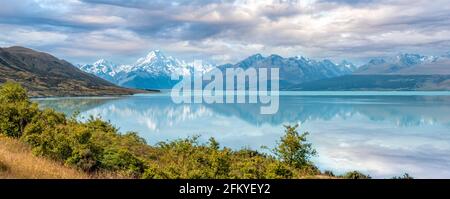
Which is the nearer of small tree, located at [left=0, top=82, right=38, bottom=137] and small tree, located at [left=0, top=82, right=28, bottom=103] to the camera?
small tree, located at [left=0, top=82, right=38, bottom=137]

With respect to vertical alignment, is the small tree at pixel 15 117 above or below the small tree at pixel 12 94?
below

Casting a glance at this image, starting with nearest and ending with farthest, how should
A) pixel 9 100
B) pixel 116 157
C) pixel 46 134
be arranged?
pixel 116 157
pixel 46 134
pixel 9 100

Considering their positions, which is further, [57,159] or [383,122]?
[383,122]

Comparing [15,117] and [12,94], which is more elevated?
[12,94]

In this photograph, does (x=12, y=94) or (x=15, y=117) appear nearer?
(x=15, y=117)

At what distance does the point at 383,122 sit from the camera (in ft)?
435

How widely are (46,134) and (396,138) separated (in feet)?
271

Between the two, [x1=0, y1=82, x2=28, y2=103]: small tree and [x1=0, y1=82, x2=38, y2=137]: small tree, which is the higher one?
[x1=0, y1=82, x2=28, y2=103]: small tree

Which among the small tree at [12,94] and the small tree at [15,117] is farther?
the small tree at [12,94]
